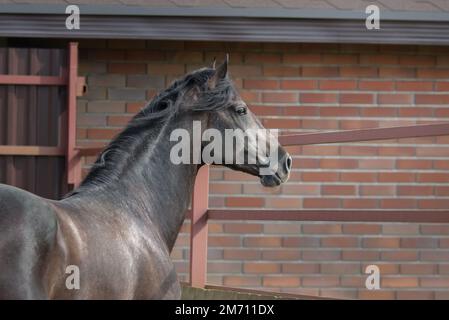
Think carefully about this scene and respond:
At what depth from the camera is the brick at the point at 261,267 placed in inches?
317

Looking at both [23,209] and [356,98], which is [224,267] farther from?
[23,209]

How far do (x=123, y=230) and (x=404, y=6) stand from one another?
170 inches

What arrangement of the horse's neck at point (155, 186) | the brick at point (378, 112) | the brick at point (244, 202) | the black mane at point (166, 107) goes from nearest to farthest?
the horse's neck at point (155, 186) → the black mane at point (166, 107) → the brick at point (244, 202) → the brick at point (378, 112)

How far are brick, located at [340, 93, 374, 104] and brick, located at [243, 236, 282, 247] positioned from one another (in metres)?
1.25

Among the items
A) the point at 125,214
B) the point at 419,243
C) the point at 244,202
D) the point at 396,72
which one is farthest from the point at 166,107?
the point at 396,72

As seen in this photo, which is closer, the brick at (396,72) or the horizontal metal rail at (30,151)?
the horizontal metal rail at (30,151)

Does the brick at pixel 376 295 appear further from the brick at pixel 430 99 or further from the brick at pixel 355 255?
the brick at pixel 430 99

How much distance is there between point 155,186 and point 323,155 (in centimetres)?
332

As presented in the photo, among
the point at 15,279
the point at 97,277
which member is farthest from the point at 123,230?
the point at 15,279

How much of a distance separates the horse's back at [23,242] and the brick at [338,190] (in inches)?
167

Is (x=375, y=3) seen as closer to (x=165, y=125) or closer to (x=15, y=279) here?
(x=165, y=125)

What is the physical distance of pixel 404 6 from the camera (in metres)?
8.25

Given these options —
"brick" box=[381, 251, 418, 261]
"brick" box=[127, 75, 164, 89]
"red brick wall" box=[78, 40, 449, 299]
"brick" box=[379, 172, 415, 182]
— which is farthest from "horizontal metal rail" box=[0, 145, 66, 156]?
"brick" box=[381, 251, 418, 261]

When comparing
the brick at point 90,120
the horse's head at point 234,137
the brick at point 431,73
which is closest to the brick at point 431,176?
the brick at point 431,73
